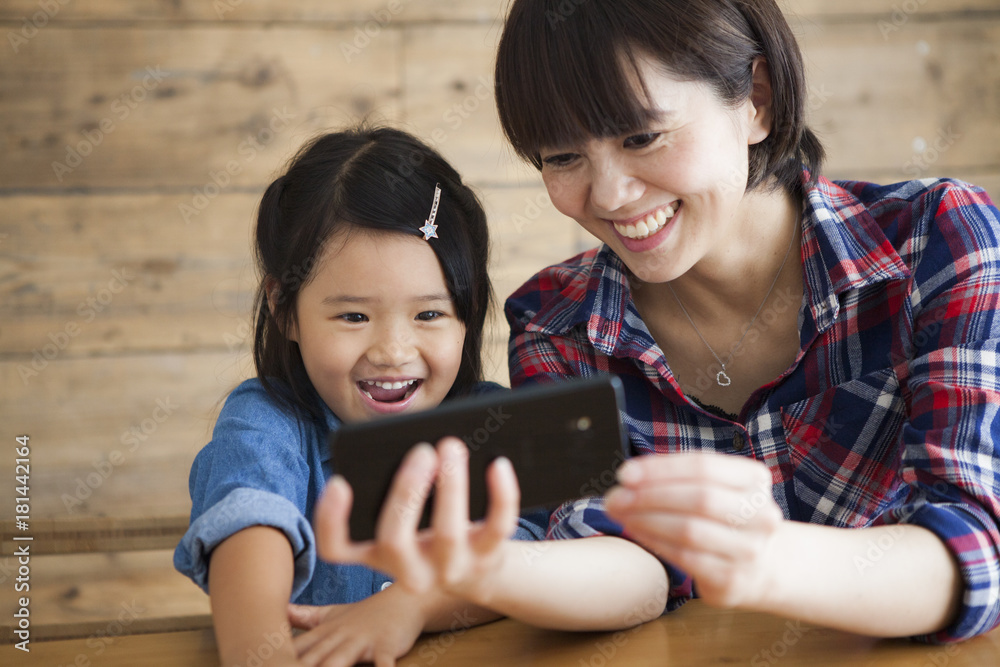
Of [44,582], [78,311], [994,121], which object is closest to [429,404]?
[78,311]

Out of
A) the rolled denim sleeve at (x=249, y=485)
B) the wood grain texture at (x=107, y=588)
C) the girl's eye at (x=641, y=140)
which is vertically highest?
the girl's eye at (x=641, y=140)

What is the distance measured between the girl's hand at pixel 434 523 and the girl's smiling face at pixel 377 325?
480mm

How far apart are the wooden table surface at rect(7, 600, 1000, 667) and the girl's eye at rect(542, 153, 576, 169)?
1.61 ft

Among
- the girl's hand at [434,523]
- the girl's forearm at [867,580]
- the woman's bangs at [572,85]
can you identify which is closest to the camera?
the girl's hand at [434,523]

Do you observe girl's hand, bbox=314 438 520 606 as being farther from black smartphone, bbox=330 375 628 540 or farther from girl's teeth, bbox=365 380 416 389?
girl's teeth, bbox=365 380 416 389

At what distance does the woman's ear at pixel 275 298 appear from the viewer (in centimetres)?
118

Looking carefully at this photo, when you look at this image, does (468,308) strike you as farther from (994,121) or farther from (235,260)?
(994,121)
